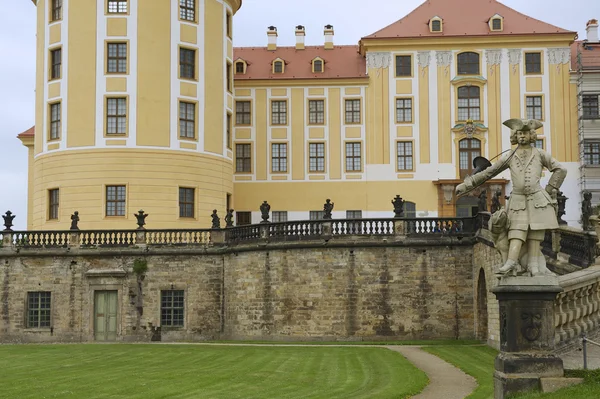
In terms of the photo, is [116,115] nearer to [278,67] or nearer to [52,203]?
[52,203]

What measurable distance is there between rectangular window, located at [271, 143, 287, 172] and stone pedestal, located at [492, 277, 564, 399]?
1636 inches

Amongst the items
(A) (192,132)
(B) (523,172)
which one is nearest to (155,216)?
(A) (192,132)

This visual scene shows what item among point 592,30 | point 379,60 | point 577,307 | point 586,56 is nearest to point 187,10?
point 379,60

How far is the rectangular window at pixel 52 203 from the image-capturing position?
44.1m

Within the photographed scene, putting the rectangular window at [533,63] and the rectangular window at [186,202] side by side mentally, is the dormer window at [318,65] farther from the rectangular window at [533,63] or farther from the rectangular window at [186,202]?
the rectangular window at [186,202]

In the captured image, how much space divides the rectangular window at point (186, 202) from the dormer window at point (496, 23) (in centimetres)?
2165

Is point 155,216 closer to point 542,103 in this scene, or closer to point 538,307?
point 542,103

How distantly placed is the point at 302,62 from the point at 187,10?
12393 millimetres

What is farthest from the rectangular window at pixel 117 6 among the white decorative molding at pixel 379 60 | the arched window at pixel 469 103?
the arched window at pixel 469 103

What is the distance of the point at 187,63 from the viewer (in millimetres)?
45125

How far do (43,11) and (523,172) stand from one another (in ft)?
126

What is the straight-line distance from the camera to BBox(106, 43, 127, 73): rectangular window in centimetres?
4388

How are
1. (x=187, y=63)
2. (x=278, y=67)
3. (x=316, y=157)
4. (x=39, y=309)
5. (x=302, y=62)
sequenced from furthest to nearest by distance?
(x=302, y=62) → (x=278, y=67) → (x=316, y=157) → (x=187, y=63) → (x=39, y=309)

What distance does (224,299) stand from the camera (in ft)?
128
